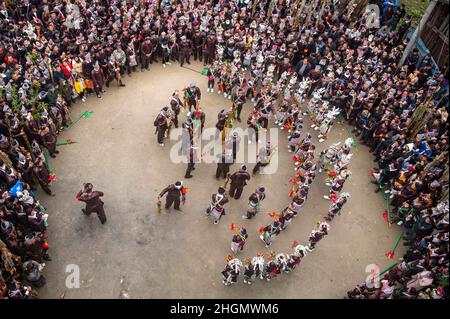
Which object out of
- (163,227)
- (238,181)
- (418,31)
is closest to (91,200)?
Result: (163,227)

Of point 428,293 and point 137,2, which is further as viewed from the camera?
point 137,2

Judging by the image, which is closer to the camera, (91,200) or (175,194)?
(91,200)

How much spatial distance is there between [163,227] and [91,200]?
2522 millimetres

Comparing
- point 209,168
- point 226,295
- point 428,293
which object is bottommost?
point 226,295

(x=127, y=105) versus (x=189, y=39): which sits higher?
(x=189, y=39)

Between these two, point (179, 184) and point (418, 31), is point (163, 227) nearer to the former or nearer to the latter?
point (179, 184)

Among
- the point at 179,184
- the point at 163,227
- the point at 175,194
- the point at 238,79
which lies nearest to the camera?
the point at 179,184

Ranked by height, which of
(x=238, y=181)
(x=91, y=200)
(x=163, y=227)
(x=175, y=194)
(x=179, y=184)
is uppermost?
(x=238, y=181)

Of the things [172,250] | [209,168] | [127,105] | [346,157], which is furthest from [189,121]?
[346,157]

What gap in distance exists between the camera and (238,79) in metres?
16.3
